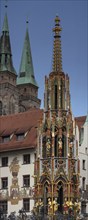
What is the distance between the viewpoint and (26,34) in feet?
385

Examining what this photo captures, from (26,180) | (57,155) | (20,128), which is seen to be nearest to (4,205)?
(26,180)

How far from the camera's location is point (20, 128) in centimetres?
6131

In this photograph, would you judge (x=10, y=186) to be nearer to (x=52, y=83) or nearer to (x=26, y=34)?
(x=52, y=83)

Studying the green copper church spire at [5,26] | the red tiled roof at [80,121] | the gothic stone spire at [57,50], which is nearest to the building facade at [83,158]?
the red tiled roof at [80,121]

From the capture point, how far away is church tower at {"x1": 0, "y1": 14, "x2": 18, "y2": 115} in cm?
10581

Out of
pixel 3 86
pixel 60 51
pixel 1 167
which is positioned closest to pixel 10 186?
pixel 1 167

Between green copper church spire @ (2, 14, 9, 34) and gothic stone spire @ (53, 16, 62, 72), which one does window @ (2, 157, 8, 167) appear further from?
green copper church spire @ (2, 14, 9, 34)

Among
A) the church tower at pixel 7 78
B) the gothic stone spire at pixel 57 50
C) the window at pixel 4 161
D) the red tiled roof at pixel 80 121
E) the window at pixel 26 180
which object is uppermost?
the church tower at pixel 7 78

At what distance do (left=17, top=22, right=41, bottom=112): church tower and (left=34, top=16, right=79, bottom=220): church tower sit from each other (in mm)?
62914

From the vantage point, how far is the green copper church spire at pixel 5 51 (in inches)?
4306

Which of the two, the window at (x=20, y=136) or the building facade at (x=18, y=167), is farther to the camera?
the window at (x=20, y=136)

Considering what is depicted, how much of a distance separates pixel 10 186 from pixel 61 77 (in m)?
13.1

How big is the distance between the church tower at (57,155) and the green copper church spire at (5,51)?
5733 centimetres

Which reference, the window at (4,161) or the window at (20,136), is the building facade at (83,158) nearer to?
the window at (20,136)
